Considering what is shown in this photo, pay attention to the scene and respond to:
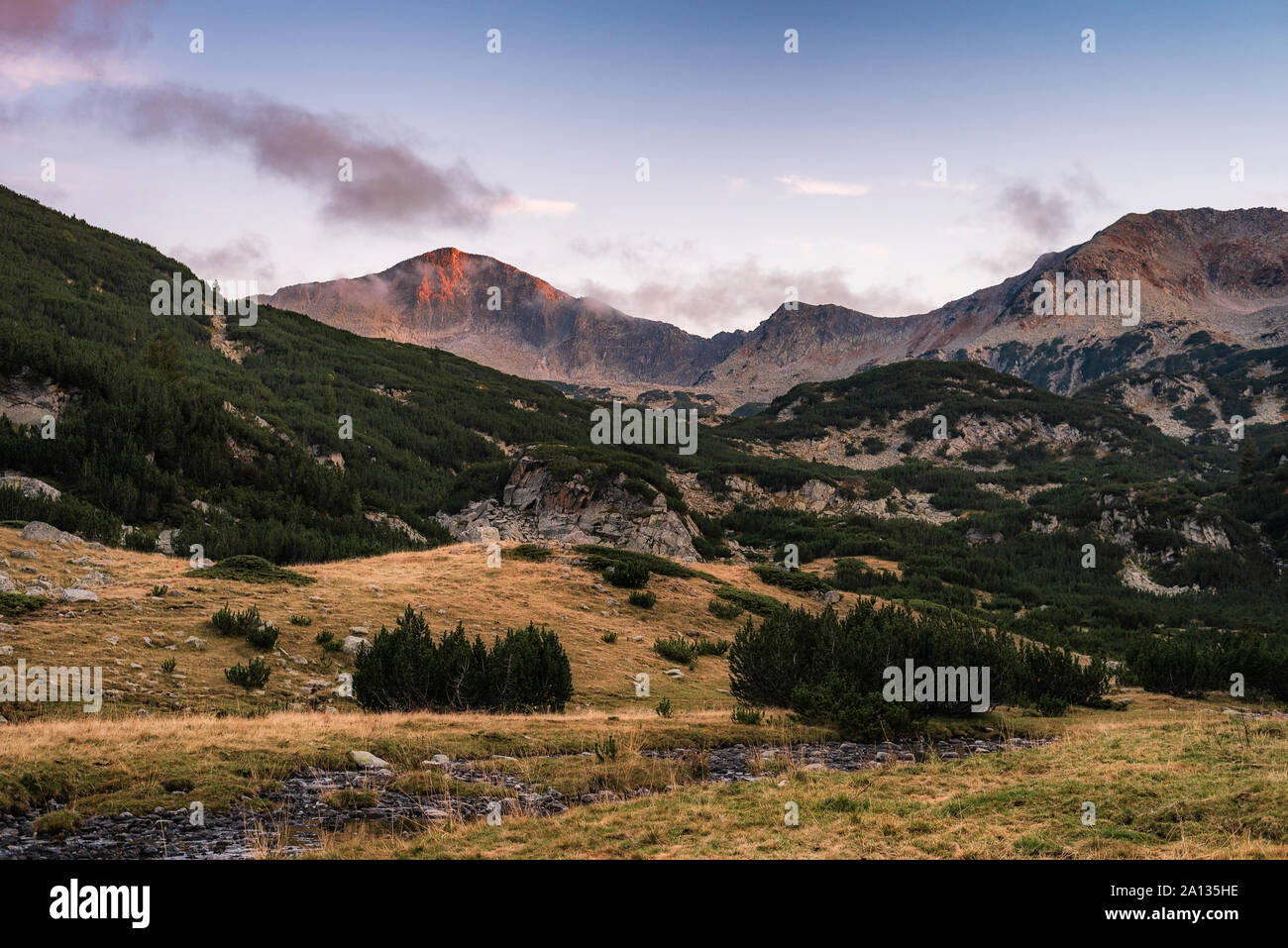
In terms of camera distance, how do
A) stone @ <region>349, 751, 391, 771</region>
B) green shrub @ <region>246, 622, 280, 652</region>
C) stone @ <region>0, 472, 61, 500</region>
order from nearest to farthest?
stone @ <region>349, 751, 391, 771</region> < green shrub @ <region>246, 622, 280, 652</region> < stone @ <region>0, 472, 61, 500</region>

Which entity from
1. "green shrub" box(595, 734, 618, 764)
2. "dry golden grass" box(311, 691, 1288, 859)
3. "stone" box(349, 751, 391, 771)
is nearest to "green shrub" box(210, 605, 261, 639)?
"stone" box(349, 751, 391, 771)

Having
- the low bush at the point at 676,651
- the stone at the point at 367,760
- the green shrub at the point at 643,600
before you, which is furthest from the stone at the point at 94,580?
the green shrub at the point at 643,600

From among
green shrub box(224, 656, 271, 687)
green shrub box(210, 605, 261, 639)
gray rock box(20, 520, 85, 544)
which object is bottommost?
green shrub box(224, 656, 271, 687)

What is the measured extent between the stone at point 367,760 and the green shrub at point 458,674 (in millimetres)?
5870

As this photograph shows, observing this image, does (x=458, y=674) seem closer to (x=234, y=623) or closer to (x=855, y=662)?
(x=234, y=623)

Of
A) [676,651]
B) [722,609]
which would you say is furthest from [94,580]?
[722,609]

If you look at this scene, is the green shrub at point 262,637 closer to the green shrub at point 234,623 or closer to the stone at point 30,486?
the green shrub at point 234,623

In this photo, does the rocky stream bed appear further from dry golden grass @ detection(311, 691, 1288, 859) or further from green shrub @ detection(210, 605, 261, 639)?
green shrub @ detection(210, 605, 261, 639)

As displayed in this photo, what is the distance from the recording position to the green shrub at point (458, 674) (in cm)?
1962

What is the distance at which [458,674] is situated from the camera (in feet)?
67.7

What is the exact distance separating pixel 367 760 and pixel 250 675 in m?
7.95

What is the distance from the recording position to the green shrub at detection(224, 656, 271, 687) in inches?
750

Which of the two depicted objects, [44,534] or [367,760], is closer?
[367,760]

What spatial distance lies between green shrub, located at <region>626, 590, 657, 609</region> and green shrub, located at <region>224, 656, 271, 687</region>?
62.8 feet
